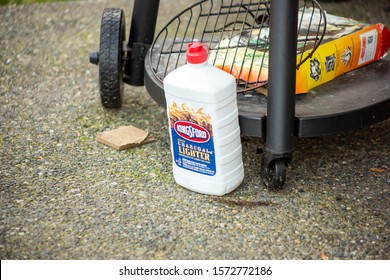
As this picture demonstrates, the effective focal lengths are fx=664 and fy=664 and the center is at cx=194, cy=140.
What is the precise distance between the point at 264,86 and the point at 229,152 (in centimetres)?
25

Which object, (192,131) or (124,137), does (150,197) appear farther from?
(124,137)

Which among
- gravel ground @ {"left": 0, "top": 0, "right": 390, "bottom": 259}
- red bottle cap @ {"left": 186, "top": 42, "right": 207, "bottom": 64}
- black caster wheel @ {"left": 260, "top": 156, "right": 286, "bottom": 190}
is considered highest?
red bottle cap @ {"left": 186, "top": 42, "right": 207, "bottom": 64}

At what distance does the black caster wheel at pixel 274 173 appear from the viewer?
1.61 metres

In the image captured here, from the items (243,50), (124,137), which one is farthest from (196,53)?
(124,137)

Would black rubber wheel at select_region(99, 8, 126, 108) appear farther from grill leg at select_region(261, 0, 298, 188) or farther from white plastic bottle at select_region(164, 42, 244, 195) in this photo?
grill leg at select_region(261, 0, 298, 188)

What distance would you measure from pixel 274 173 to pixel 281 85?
24 centimetres

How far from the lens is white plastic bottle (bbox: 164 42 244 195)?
152 cm

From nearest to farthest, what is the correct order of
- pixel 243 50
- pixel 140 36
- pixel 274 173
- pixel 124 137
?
1. pixel 274 173
2. pixel 243 50
3. pixel 124 137
4. pixel 140 36

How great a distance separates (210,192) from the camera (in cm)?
165

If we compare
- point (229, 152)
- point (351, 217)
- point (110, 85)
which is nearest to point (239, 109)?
point (229, 152)

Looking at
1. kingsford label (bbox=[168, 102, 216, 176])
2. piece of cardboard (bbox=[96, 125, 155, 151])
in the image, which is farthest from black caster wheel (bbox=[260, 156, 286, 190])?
piece of cardboard (bbox=[96, 125, 155, 151])

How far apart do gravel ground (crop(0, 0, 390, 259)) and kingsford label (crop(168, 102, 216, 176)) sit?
0.09m

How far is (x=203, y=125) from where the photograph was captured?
1552 mm

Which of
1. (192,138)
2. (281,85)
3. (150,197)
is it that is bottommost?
(150,197)
